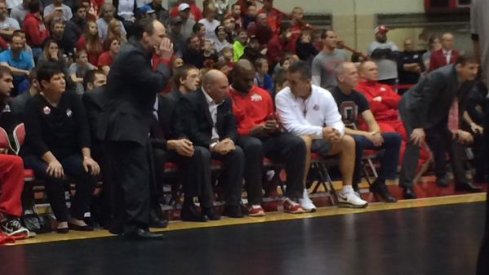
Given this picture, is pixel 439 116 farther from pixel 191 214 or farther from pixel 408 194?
pixel 191 214

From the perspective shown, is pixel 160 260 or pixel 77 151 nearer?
pixel 160 260

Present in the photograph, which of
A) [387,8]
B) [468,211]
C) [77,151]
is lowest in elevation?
[468,211]

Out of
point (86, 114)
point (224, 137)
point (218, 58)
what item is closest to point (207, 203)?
point (224, 137)

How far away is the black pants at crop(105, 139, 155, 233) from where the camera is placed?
826 cm

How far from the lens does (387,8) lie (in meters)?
19.2

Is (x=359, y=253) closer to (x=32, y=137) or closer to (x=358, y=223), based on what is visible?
(x=358, y=223)

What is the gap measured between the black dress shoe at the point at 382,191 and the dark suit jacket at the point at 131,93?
2.85 m

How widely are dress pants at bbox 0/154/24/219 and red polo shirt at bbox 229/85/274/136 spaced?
2321 mm

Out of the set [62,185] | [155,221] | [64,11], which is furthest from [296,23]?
[62,185]

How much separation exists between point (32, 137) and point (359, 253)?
10.0ft

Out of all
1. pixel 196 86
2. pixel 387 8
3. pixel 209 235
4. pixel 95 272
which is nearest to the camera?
pixel 95 272

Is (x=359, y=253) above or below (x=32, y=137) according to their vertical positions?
below

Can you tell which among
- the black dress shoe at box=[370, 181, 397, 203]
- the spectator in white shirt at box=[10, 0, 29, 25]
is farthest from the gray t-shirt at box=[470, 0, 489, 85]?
the spectator in white shirt at box=[10, 0, 29, 25]

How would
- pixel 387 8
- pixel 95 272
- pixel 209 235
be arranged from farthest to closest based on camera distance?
1. pixel 387 8
2. pixel 209 235
3. pixel 95 272
